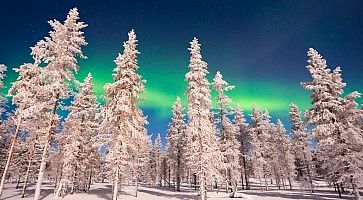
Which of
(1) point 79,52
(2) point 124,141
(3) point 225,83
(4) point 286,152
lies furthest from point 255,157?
(1) point 79,52

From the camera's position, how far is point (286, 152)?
53531 mm

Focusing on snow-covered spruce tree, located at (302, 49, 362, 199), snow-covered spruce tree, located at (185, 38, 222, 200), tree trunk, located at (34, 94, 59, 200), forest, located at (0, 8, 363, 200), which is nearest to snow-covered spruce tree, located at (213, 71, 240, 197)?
forest, located at (0, 8, 363, 200)

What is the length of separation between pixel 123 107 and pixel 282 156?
40.8 metres

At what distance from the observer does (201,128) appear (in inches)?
1067

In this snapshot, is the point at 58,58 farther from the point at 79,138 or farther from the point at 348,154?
the point at 348,154

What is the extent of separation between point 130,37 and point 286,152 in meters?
41.8

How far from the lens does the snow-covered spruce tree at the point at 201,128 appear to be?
26578mm

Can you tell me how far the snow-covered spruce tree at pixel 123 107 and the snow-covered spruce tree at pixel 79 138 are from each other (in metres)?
8.26

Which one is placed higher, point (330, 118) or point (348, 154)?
point (330, 118)

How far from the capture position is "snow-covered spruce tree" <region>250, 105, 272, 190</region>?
4510 centimetres

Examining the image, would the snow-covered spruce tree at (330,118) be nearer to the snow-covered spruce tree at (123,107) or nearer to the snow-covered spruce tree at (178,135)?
the snow-covered spruce tree at (123,107)

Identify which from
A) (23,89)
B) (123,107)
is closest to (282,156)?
(123,107)

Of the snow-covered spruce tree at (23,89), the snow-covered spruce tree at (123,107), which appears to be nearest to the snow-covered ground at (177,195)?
the snow-covered spruce tree at (23,89)

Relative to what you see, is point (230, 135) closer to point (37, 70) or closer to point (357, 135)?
point (357, 135)
